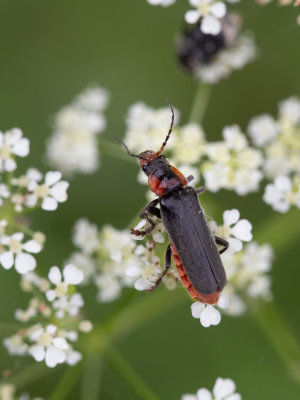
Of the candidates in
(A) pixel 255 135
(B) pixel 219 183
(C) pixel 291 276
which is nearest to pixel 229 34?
(A) pixel 255 135

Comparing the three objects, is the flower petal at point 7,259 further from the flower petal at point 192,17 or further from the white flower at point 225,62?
the white flower at point 225,62

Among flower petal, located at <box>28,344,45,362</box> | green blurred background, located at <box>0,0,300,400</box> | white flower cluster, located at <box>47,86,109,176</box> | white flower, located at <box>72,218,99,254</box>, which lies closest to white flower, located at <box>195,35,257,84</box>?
green blurred background, located at <box>0,0,300,400</box>

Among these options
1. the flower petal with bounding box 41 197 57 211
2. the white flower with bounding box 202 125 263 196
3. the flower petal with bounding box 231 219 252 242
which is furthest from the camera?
the white flower with bounding box 202 125 263 196

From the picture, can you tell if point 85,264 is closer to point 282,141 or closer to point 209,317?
point 209,317

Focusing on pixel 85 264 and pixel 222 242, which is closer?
pixel 222 242

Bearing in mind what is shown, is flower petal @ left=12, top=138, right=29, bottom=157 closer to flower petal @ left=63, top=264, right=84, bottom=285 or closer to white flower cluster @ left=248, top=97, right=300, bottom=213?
flower petal @ left=63, top=264, right=84, bottom=285

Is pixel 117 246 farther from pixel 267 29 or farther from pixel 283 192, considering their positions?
pixel 267 29

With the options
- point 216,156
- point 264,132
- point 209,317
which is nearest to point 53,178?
point 216,156
